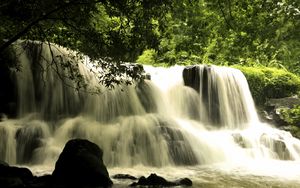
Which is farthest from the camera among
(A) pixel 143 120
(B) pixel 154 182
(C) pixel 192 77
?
(C) pixel 192 77

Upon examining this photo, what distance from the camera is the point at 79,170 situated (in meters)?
9.18

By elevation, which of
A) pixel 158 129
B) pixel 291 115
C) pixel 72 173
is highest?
pixel 291 115

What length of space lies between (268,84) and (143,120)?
10472 mm

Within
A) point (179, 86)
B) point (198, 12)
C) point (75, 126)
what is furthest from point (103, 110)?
point (198, 12)

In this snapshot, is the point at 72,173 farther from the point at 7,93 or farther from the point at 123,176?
the point at 7,93

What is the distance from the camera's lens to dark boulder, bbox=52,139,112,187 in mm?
9055

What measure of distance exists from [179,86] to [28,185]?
1165 centimetres

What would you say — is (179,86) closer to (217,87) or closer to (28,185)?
(217,87)

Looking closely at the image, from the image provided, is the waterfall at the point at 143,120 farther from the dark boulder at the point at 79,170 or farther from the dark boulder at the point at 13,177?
the dark boulder at the point at 13,177

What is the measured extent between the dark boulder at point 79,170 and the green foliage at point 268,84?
47.2 feet

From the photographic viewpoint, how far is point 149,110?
1664 centimetres

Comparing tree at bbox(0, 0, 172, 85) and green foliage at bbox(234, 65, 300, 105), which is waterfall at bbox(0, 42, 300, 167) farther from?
green foliage at bbox(234, 65, 300, 105)

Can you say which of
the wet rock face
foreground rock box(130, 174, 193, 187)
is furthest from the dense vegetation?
the wet rock face

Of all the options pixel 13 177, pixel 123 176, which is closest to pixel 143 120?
pixel 123 176
